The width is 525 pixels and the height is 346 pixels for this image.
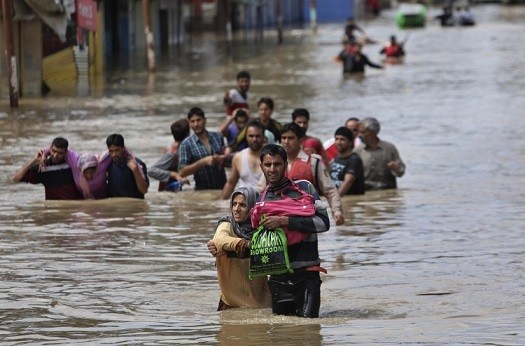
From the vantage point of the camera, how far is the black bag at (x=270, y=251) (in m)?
9.70

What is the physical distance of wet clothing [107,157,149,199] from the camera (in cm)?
1612

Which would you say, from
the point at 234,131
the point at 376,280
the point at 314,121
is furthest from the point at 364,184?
the point at 314,121

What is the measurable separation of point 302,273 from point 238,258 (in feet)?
1.66

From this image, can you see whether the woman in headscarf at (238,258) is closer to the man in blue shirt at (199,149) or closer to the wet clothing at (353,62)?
the man in blue shirt at (199,149)

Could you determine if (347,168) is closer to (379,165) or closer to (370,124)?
(370,124)

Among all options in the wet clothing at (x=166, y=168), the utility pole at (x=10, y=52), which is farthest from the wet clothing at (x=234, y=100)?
the utility pole at (x=10, y=52)

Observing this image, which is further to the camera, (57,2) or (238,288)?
(57,2)

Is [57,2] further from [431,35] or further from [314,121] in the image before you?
[431,35]

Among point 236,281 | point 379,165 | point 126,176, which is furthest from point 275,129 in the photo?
point 236,281

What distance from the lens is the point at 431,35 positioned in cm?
7456

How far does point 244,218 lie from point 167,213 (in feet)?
21.7

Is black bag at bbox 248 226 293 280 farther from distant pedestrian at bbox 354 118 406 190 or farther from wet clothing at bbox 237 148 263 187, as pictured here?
distant pedestrian at bbox 354 118 406 190

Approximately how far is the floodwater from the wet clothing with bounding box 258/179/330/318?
0.36ft

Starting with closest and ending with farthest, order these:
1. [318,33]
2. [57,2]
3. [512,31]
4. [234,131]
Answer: [234,131], [57,2], [512,31], [318,33]
